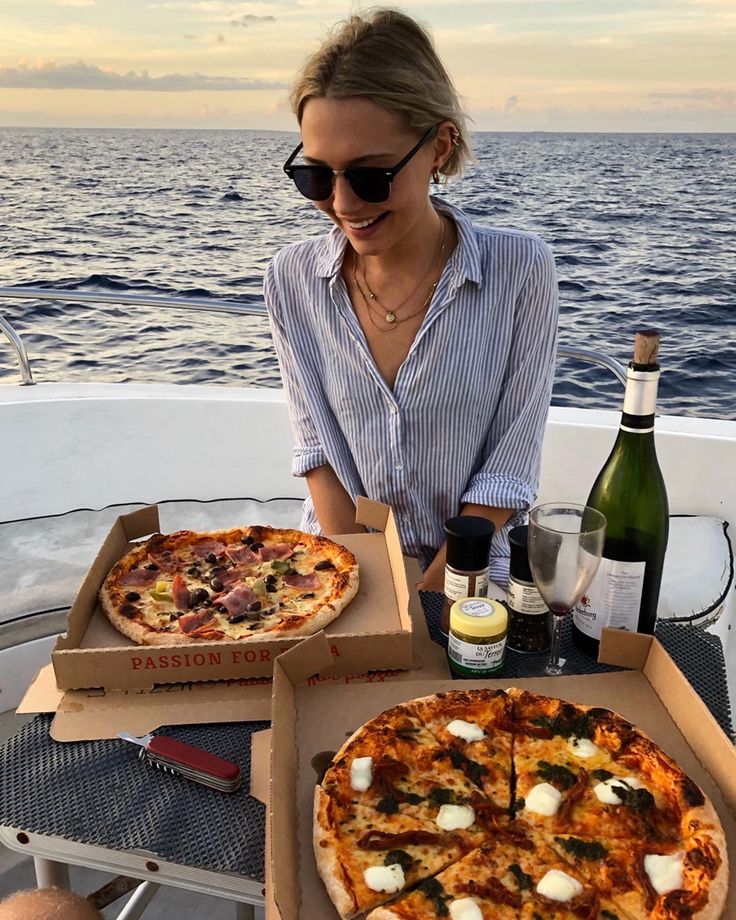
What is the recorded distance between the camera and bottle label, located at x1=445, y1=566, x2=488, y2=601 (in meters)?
1.55

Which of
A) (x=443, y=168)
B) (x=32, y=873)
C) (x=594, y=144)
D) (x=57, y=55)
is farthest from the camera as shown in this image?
(x=594, y=144)

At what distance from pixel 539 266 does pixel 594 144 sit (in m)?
85.6

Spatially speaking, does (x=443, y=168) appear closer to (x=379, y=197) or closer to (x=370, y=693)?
(x=379, y=197)

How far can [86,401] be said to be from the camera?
374cm

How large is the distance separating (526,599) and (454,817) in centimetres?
48

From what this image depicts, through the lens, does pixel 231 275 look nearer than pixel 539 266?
No

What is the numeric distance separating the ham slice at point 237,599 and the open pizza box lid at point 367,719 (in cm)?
43

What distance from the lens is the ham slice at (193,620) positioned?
1.70 metres

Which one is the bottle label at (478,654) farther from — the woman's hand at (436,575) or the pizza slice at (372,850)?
the woman's hand at (436,575)

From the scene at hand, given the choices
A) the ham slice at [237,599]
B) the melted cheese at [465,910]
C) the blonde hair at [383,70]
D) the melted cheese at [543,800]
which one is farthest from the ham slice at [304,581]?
the blonde hair at [383,70]

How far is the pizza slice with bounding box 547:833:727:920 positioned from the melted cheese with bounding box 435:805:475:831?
0.41 ft

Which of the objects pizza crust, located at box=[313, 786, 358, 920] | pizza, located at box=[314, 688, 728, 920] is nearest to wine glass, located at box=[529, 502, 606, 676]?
pizza, located at box=[314, 688, 728, 920]

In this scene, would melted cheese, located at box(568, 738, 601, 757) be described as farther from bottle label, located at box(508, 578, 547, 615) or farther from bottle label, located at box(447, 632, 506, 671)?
bottle label, located at box(508, 578, 547, 615)

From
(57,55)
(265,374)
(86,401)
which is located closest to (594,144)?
(57,55)
